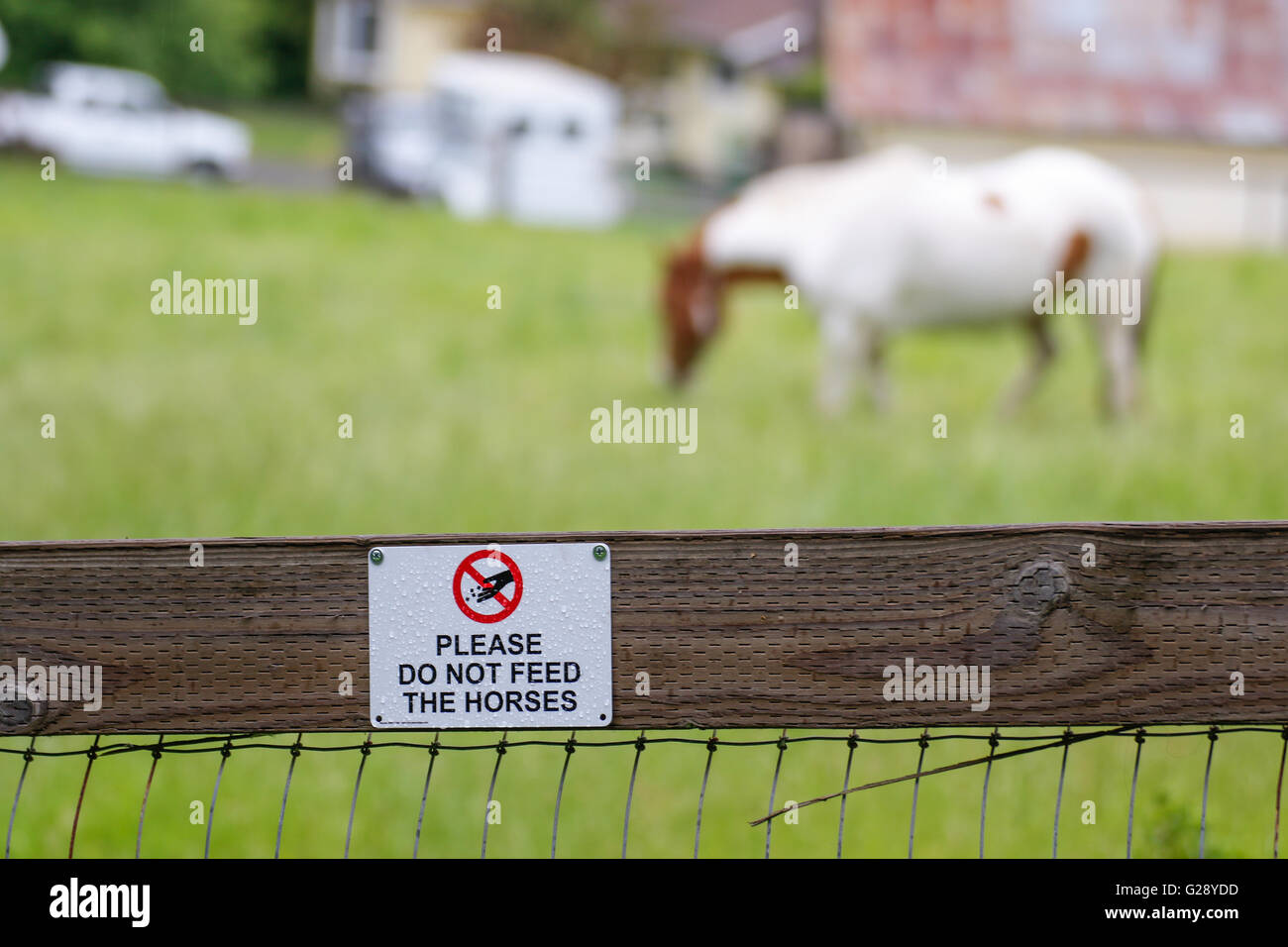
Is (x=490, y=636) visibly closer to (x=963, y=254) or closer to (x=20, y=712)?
(x=20, y=712)

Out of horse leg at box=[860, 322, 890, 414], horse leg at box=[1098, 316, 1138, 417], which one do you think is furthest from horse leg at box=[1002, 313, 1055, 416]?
horse leg at box=[860, 322, 890, 414]

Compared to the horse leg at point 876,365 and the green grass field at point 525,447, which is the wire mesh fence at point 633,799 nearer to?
the green grass field at point 525,447

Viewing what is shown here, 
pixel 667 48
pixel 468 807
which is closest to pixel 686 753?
pixel 468 807

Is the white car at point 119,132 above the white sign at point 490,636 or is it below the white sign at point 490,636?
above

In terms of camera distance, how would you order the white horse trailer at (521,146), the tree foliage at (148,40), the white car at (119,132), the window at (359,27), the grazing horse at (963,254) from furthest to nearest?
the window at (359,27) → the tree foliage at (148,40) → the white horse trailer at (521,146) → the white car at (119,132) → the grazing horse at (963,254)

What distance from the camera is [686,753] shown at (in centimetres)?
587

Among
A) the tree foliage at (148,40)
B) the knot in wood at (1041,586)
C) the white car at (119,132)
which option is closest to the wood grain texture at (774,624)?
the knot in wood at (1041,586)

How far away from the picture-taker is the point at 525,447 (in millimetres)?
10391

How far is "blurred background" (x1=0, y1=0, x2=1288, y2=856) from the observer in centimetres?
580

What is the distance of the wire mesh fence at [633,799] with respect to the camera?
4.91m

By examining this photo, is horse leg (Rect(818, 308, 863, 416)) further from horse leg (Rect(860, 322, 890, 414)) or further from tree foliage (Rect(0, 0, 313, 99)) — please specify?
tree foliage (Rect(0, 0, 313, 99))

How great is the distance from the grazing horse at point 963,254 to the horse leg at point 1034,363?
10 mm

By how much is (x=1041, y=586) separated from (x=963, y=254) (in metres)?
9.67
